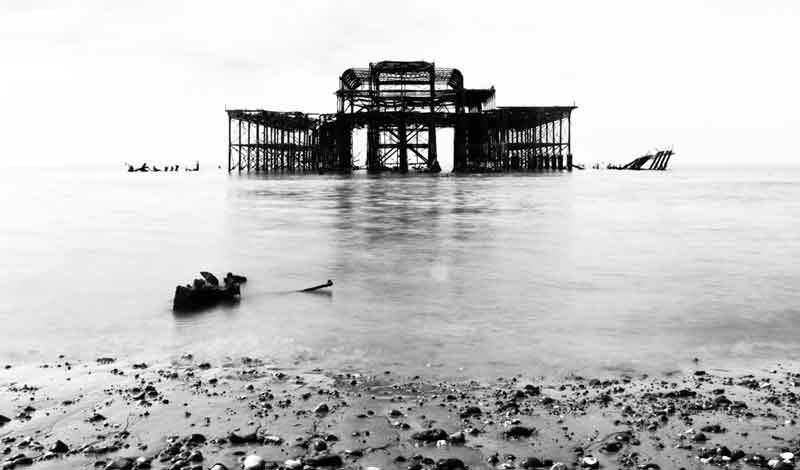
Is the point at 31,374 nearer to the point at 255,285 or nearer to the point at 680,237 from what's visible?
the point at 255,285

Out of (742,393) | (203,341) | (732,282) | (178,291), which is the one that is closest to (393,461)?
(742,393)

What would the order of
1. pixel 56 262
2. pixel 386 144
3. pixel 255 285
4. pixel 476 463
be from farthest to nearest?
pixel 386 144 → pixel 56 262 → pixel 255 285 → pixel 476 463

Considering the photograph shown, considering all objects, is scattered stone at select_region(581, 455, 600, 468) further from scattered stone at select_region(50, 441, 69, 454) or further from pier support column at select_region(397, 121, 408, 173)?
pier support column at select_region(397, 121, 408, 173)

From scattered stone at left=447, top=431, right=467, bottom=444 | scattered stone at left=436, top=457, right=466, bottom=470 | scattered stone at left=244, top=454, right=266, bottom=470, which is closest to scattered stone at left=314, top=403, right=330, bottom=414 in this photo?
scattered stone at left=244, top=454, right=266, bottom=470

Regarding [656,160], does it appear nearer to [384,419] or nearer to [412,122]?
[412,122]

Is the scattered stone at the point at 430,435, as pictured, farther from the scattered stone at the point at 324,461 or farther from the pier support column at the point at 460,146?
the pier support column at the point at 460,146

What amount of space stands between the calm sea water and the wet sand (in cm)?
92

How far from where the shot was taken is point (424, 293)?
1502cm

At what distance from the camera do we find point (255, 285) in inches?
642

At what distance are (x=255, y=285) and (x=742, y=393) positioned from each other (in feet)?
36.0

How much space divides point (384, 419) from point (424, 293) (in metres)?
7.77

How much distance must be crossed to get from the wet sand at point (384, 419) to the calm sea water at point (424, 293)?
0.92 m

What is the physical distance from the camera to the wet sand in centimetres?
634

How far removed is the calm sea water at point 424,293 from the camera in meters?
10.3
